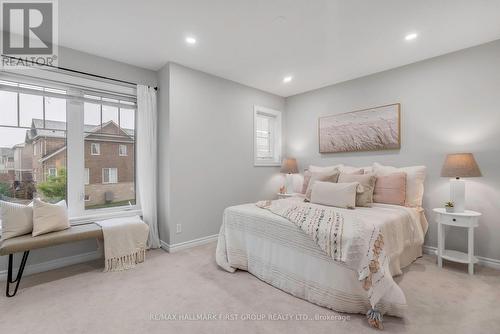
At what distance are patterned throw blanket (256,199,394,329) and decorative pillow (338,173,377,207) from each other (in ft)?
3.37

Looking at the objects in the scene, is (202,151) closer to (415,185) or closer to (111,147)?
(111,147)

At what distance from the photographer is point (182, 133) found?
3275 mm

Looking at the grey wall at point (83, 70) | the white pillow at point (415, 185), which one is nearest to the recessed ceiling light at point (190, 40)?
the grey wall at point (83, 70)

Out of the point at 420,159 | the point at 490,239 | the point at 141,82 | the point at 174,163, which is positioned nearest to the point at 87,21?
the point at 141,82

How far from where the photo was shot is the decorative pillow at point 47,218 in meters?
2.31

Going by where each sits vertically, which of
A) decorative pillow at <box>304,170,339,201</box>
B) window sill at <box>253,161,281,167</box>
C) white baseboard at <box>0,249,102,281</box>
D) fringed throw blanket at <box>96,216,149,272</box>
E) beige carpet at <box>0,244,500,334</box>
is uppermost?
window sill at <box>253,161,281,167</box>

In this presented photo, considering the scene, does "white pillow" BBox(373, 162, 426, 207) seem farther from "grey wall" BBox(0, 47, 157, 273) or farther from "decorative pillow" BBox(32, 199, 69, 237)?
"decorative pillow" BBox(32, 199, 69, 237)

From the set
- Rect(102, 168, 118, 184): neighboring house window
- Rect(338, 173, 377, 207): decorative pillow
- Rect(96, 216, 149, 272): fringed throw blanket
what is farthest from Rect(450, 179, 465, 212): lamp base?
Rect(102, 168, 118, 184): neighboring house window

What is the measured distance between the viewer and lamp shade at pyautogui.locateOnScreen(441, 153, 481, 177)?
2484 millimetres

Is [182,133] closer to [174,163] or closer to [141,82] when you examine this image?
[174,163]

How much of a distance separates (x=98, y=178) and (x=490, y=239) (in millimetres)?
4905

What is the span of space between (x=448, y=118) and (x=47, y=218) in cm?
481

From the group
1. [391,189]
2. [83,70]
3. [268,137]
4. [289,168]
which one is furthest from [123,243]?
[391,189]

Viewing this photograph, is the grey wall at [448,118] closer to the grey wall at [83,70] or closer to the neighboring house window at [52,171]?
the grey wall at [83,70]
